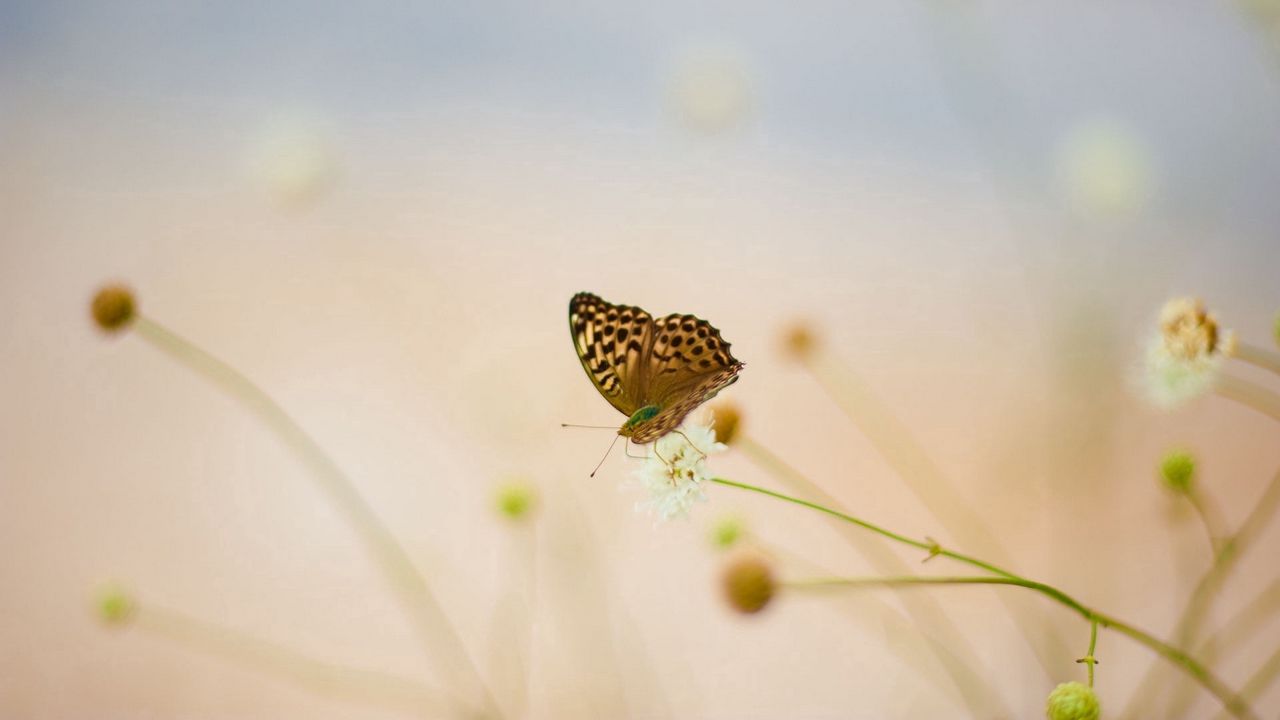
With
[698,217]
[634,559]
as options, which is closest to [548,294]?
[698,217]

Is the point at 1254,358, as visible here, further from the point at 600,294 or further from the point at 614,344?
the point at 600,294

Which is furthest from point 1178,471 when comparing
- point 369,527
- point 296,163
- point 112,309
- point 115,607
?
point 296,163

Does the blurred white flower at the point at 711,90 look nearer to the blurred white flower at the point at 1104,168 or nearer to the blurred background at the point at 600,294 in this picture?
the blurred background at the point at 600,294

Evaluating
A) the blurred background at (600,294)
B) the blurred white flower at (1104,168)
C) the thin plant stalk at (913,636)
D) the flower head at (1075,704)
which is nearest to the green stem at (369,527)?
the blurred background at (600,294)

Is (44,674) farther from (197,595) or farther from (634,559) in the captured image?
(634,559)

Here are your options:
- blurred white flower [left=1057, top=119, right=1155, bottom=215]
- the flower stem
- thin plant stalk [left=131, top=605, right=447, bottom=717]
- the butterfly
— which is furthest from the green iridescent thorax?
blurred white flower [left=1057, top=119, right=1155, bottom=215]

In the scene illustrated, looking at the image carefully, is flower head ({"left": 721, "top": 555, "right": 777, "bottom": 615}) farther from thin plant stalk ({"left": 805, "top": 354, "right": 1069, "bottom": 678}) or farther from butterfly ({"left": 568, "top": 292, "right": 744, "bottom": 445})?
thin plant stalk ({"left": 805, "top": 354, "right": 1069, "bottom": 678})

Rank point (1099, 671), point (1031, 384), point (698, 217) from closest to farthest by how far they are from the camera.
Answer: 1. point (1099, 671)
2. point (1031, 384)
3. point (698, 217)
